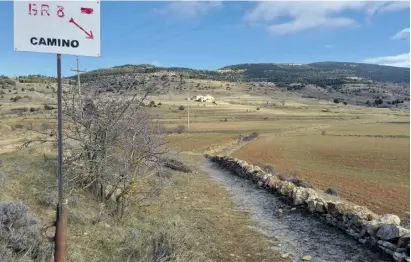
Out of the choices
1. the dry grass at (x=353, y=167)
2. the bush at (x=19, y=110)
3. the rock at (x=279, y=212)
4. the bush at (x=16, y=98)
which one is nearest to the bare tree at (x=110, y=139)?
the rock at (x=279, y=212)

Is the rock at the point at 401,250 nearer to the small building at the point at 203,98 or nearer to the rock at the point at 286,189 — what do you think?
the rock at the point at 286,189

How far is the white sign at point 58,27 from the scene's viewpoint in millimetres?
3738

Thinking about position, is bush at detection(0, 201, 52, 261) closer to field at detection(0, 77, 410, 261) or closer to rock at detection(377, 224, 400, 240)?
field at detection(0, 77, 410, 261)

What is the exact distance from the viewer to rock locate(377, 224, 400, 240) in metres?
7.93

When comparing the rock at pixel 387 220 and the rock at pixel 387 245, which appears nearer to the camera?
the rock at pixel 387 245

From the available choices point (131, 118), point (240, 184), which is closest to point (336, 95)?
point (240, 184)

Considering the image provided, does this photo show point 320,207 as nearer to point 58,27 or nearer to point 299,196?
point 299,196

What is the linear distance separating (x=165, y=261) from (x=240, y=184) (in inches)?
472

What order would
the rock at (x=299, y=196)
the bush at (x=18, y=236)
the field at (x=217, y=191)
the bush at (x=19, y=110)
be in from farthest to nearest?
the bush at (x=19, y=110) → the rock at (x=299, y=196) → the field at (x=217, y=191) → the bush at (x=18, y=236)

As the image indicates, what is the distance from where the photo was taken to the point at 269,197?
1458 centimetres

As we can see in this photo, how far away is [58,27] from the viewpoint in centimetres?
381

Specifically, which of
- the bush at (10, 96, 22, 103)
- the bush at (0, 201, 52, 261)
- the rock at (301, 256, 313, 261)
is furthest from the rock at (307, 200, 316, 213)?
the bush at (10, 96, 22, 103)

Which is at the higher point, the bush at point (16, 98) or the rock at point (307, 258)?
the bush at point (16, 98)

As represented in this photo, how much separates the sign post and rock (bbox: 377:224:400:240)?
6.68 metres
